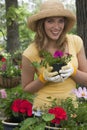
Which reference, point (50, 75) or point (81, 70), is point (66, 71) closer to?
point (50, 75)

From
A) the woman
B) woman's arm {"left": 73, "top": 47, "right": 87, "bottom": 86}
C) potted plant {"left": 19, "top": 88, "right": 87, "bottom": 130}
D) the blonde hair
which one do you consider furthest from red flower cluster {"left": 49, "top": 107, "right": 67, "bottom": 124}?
the blonde hair

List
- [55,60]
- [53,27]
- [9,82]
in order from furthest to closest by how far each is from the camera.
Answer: [9,82] → [53,27] → [55,60]

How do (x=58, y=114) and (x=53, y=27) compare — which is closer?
(x=58, y=114)

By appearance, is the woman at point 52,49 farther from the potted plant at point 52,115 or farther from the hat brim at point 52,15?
the potted plant at point 52,115

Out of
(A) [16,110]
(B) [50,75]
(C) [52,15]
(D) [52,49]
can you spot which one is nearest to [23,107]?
(A) [16,110]

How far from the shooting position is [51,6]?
281cm

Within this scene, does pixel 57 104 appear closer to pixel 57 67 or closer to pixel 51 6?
pixel 57 67

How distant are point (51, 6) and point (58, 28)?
0.24m

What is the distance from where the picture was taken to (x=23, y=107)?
2449 mm

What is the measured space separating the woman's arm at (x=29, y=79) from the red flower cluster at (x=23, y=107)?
26 cm

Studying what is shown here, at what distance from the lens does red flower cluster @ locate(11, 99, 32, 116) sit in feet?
8.00

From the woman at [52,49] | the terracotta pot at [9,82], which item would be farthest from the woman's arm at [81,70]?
the terracotta pot at [9,82]

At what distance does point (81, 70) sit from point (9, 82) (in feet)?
17.5

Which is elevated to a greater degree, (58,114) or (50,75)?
(50,75)
